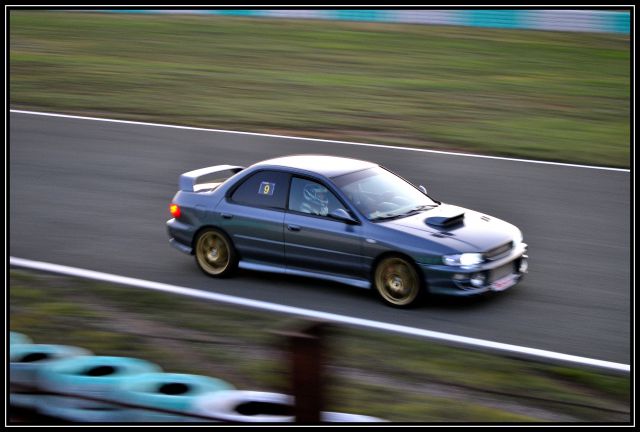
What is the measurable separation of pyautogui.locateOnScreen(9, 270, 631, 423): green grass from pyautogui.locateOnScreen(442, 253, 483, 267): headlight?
1.04 meters

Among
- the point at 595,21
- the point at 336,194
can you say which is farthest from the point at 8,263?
the point at 595,21

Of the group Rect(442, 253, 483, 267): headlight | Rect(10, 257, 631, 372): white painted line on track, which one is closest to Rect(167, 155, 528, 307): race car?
Rect(442, 253, 483, 267): headlight

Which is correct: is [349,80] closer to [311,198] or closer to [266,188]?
[266,188]

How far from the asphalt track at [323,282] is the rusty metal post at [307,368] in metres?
4.35

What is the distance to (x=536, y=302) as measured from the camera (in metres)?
9.68

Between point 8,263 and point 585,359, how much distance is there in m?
6.95

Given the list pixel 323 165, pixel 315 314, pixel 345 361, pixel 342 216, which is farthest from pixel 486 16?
pixel 345 361

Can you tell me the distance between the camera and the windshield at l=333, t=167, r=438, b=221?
985 cm

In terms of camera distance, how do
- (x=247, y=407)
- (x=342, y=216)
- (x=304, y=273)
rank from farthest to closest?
(x=304, y=273)
(x=342, y=216)
(x=247, y=407)

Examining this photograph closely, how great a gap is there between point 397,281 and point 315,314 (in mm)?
939

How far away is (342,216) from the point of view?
32.1ft

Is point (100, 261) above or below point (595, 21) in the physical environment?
below

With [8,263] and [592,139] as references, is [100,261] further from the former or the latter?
[592,139]

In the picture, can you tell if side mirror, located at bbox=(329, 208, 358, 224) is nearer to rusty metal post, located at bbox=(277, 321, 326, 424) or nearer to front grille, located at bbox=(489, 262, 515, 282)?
front grille, located at bbox=(489, 262, 515, 282)
